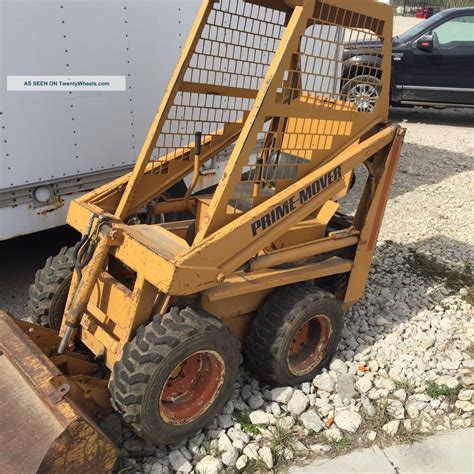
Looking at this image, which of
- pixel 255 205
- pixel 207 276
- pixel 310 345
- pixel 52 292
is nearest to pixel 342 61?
pixel 255 205

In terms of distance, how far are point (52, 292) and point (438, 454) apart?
7.80 ft

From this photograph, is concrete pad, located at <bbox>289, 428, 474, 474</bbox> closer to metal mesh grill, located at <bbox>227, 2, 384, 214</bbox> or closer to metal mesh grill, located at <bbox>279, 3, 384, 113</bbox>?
metal mesh grill, located at <bbox>227, 2, 384, 214</bbox>

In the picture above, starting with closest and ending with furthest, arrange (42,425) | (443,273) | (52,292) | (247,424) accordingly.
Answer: (42,425) → (247,424) → (52,292) → (443,273)

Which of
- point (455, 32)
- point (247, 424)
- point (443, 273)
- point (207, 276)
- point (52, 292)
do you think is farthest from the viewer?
point (455, 32)

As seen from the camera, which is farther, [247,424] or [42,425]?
[247,424]

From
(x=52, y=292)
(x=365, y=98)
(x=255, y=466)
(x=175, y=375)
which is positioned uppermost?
(x=365, y=98)

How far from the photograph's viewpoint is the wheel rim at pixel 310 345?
3441mm

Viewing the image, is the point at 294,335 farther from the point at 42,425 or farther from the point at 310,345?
the point at 42,425

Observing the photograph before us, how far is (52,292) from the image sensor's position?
335cm

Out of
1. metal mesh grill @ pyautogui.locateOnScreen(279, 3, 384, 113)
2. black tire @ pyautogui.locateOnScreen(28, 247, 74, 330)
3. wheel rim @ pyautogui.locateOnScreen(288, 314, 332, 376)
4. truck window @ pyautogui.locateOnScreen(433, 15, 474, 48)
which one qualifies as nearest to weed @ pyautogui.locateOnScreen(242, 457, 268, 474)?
wheel rim @ pyautogui.locateOnScreen(288, 314, 332, 376)

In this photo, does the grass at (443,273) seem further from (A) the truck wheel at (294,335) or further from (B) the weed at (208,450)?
(B) the weed at (208,450)

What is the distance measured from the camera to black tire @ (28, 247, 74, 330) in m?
3.35

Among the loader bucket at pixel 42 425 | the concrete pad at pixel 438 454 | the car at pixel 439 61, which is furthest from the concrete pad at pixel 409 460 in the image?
the car at pixel 439 61

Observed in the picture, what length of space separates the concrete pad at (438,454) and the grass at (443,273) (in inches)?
65.0
